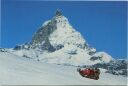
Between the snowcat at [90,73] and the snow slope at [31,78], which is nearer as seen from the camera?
the snow slope at [31,78]

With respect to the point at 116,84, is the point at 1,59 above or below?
above

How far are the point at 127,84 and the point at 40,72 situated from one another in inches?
247

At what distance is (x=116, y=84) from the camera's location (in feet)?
78.9

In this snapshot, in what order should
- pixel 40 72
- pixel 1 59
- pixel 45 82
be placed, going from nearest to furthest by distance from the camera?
pixel 45 82 < pixel 40 72 < pixel 1 59

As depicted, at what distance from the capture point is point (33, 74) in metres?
22.0

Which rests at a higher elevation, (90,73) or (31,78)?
(90,73)

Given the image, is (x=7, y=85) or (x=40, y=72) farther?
(x=40, y=72)

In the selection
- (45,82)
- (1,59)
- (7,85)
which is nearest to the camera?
(7,85)

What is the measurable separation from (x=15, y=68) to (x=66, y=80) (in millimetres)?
3455

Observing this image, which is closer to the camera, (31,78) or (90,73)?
(31,78)

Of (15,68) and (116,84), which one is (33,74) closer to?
(15,68)

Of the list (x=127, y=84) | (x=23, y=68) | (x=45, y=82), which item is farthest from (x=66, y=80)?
(x=127, y=84)

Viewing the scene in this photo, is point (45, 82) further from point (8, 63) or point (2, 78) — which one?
point (8, 63)

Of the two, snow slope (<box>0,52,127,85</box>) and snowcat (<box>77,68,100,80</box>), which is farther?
snowcat (<box>77,68,100,80</box>)
